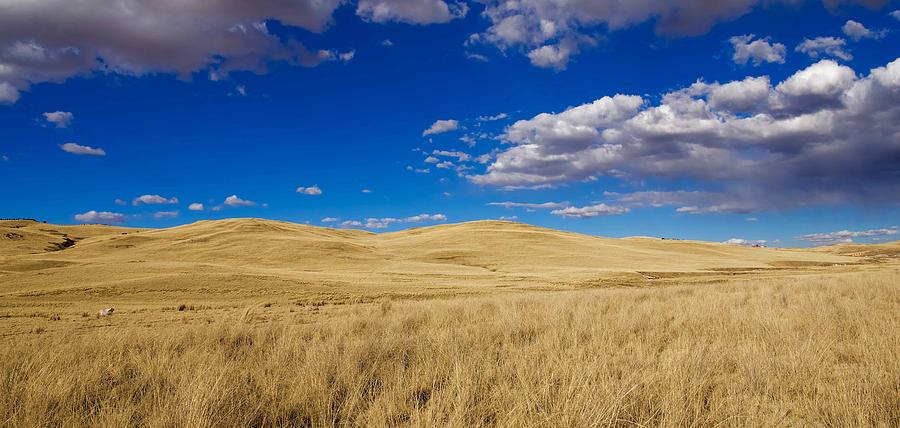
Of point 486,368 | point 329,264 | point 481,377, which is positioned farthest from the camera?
point 329,264

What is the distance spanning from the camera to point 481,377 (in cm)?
607

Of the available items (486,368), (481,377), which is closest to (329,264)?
(486,368)

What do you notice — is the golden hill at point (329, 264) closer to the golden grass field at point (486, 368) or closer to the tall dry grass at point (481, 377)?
the golden grass field at point (486, 368)

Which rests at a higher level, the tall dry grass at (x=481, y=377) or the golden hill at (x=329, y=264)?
the golden hill at (x=329, y=264)

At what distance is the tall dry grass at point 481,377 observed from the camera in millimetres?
4785

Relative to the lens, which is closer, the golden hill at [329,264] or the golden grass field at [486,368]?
the golden grass field at [486,368]

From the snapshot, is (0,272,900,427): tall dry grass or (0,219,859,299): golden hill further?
(0,219,859,299): golden hill

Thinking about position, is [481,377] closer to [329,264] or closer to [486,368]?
[486,368]

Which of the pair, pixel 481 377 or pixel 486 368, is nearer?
pixel 481 377

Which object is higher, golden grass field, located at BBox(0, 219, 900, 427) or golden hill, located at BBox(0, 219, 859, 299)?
golden hill, located at BBox(0, 219, 859, 299)

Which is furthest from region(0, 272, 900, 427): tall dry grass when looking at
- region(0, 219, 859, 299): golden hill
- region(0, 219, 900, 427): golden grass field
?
region(0, 219, 859, 299): golden hill

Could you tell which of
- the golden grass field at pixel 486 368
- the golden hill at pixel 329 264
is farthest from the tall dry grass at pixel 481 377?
the golden hill at pixel 329 264

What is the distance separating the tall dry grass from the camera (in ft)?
15.7

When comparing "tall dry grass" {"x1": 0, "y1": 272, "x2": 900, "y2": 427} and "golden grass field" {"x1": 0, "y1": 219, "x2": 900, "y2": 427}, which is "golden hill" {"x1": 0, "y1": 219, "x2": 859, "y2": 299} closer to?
"golden grass field" {"x1": 0, "y1": 219, "x2": 900, "y2": 427}
